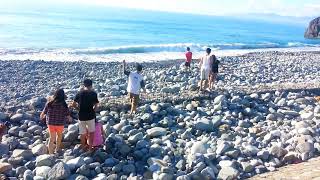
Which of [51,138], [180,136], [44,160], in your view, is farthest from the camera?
[180,136]

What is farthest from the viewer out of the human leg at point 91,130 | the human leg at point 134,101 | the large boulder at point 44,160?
the human leg at point 134,101

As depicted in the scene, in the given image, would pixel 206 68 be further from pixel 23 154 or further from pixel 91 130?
pixel 23 154

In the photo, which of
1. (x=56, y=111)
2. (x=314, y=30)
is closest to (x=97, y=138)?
(x=56, y=111)

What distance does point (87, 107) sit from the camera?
10.2m

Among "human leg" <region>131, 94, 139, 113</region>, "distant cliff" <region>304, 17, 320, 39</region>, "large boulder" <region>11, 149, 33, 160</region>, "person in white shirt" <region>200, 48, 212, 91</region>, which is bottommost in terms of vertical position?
"large boulder" <region>11, 149, 33, 160</region>

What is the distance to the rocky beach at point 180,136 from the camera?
9.50m

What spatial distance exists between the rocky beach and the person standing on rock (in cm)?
47

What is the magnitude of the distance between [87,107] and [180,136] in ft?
9.72

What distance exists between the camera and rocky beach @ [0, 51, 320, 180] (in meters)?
9.50

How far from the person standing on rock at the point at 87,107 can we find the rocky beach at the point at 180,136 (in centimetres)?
47

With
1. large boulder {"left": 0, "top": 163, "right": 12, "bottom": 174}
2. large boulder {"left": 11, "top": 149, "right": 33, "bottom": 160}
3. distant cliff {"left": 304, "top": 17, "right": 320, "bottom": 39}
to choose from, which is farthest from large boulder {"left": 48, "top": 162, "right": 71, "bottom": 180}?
distant cliff {"left": 304, "top": 17, "right": 320, "bottom": 39}

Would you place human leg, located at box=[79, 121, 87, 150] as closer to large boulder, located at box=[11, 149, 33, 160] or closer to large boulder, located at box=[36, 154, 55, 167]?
large boulder, located at box=[36, 154, 55, 167]

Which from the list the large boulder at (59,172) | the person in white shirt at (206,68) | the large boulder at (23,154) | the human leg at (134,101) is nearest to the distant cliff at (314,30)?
the person in white shirt at (206,68)

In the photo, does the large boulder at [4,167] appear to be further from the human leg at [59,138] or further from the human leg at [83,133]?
the human leg at [83,133]
